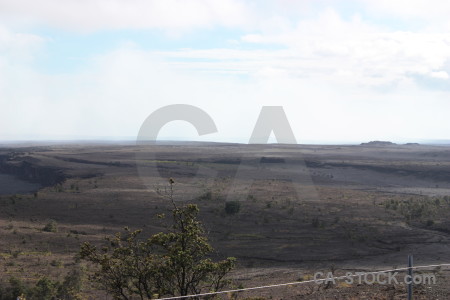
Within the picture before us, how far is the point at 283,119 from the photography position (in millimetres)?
33656

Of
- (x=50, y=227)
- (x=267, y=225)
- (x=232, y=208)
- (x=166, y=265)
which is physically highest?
(x=166, y=265)

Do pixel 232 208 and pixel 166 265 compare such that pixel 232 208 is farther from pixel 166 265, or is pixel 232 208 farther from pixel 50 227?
pixel 166 265

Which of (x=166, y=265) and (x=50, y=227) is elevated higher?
(x=166, y=265)

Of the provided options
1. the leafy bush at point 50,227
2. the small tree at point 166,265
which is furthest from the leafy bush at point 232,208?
the small tree at point 166,265

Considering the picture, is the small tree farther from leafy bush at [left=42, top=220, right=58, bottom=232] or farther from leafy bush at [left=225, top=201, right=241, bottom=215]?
leafy bush at [left=225, top=201, right=241, bottom=215]

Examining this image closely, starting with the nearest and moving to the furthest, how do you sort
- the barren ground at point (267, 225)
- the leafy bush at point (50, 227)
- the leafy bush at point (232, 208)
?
the barren ground at point (267, 225) → the leafy bush at point (50, 227) → the leafy bush at point (232, 208)

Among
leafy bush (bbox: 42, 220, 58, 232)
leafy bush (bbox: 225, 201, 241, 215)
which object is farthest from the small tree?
leafy bush (bbox: 225, 201, 241, 215)

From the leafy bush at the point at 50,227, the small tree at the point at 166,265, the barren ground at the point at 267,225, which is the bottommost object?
the barren ground at the point at 267,225

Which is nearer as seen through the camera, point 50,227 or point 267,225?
point 50,227

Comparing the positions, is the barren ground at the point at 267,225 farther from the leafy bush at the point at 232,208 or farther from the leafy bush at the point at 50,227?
the leafy bush at the point at 232,208

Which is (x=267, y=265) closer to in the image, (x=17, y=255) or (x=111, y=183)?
(x=17, y=255)

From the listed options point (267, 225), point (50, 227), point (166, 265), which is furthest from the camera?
point (267, 225)

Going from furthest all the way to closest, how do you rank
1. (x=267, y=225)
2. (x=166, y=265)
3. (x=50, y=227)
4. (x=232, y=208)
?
1. (x=232, y=208)
2. (x=267, y=225)
3. (x=50, y=227)
4. (x=166, y=265)

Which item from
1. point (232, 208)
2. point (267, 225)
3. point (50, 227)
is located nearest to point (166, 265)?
point (50, 227)
